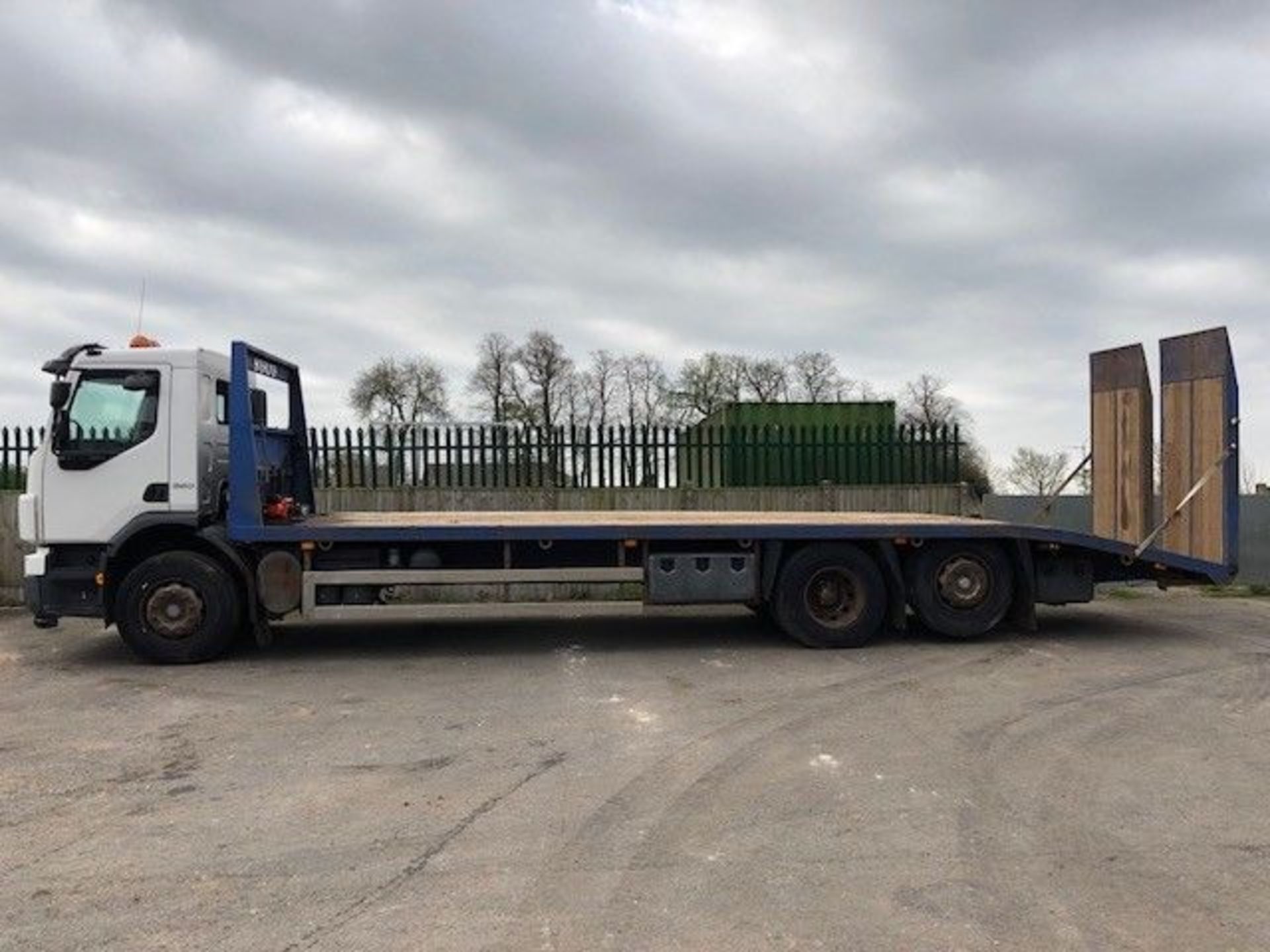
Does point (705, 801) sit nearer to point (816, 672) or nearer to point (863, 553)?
point (816, 672)

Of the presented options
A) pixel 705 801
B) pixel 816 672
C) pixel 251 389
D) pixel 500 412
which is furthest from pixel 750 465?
pixel 500 412

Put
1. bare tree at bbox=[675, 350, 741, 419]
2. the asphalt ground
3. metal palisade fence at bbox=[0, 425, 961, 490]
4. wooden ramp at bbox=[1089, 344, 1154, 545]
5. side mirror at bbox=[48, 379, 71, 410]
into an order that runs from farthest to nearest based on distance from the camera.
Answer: bare tree at bbox=[675, 350, 741, 419] → metal palisade fence at bbox=[0, 425, 961, 490] → wooden ramp at bbox=[1089, 344, 1154, 545] → side mirror at bbox=[48, 379, 71, 410] → the asphalt ground

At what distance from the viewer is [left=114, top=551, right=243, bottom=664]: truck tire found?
9.09m

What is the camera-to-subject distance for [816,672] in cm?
870

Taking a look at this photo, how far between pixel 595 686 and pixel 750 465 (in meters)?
7.44

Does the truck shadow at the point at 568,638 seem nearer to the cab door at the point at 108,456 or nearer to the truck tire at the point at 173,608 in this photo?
the truck tire at the point at 173,608

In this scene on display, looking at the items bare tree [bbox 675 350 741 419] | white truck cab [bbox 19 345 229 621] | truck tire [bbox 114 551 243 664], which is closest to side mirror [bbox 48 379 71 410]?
white truck cab [bbox 19 345 229 621]

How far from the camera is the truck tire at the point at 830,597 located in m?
9.87

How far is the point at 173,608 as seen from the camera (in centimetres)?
912

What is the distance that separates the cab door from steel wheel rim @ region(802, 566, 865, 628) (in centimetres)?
604

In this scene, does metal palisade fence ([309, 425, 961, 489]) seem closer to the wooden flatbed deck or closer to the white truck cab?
the wooden flatbed deck

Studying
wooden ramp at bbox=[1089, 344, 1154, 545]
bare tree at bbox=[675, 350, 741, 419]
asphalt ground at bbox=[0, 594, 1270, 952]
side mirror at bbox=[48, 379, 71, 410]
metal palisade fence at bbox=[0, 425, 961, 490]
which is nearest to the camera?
asphalt ground at bbox=[0, 594, 1270, 952]

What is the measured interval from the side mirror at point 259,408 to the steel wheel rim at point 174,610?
1656 mm

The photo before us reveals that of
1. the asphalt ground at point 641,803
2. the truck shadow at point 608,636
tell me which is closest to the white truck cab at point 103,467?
the asphalt ground at point 641,803
